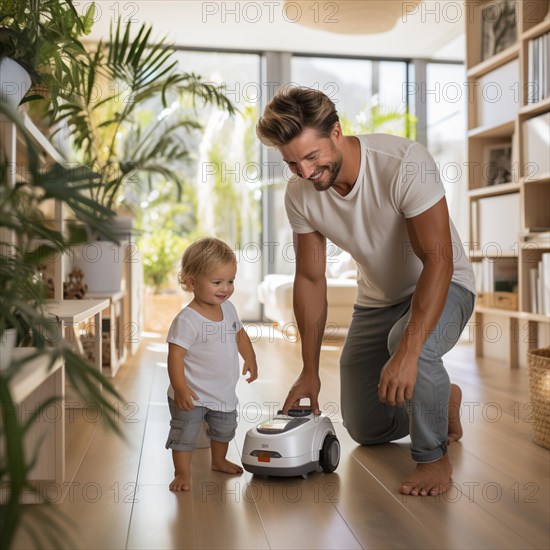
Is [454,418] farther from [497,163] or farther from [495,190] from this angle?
[497,163]

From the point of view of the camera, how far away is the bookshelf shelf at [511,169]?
3879 mm

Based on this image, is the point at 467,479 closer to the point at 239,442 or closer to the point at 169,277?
the point at 239,442

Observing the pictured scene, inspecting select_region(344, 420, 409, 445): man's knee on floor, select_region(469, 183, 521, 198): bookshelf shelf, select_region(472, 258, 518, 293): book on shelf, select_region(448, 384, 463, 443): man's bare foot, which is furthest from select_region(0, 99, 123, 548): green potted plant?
select_region(472, 258, 518, 293): book on shelf

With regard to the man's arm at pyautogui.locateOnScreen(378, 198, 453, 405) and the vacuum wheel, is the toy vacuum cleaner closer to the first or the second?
the vacuum wheel

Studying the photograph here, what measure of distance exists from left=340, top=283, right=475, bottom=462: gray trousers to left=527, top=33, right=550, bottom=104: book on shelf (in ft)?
6.84

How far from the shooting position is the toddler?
2.02m

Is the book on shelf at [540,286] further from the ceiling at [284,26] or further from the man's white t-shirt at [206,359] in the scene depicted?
the man's white t-shirt at [206,359]

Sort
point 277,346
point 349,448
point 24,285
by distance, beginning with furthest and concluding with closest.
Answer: point 277,346 → point 349,448 → point 24,285

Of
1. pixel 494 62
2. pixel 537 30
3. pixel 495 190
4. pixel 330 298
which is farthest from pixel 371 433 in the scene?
pixel 330 298

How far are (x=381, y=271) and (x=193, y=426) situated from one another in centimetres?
72

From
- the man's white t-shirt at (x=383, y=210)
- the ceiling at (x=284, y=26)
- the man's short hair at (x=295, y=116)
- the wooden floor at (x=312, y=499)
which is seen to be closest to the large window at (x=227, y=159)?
the ceiling at (x=284, y=26)

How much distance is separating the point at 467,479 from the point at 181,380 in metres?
0.83

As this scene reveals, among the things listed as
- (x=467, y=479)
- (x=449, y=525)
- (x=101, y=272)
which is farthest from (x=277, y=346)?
(x=449, y=525)

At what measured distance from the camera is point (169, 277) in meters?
6.94
